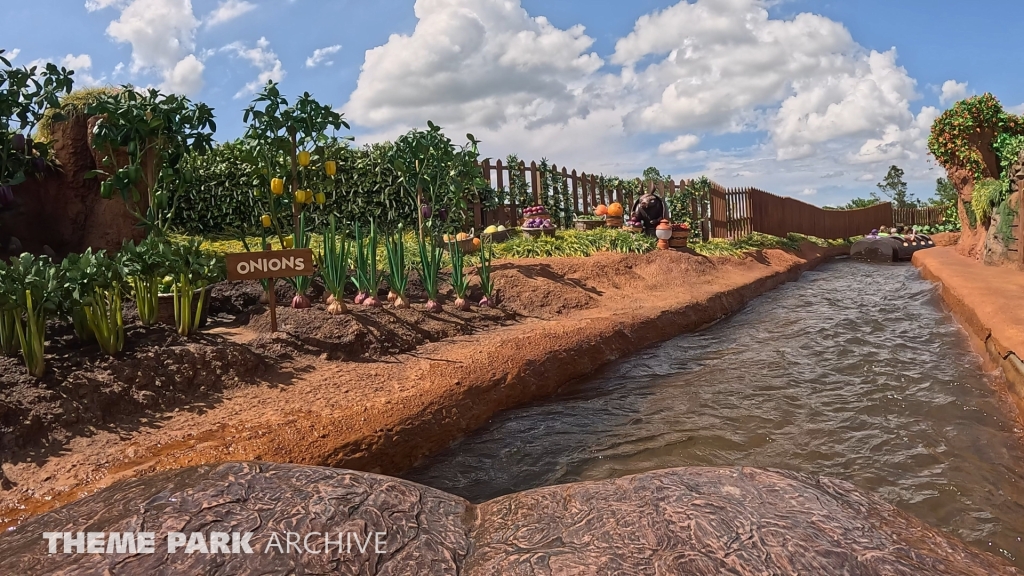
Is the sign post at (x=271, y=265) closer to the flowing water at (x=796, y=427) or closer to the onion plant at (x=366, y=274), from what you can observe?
the onion plant at (x=366, y=274)

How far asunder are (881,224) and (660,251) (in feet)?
61.8

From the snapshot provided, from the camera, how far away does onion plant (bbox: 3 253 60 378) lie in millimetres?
3039

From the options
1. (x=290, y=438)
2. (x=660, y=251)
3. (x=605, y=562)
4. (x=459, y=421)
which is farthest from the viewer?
(x=660, y=251)

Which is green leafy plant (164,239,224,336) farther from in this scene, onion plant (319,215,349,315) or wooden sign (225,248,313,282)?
onion plant (319,215,349,315)

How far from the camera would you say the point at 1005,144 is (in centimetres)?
1195

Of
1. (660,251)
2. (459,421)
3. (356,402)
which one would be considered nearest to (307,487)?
(356,402)

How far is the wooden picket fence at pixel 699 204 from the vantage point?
38.7 feet

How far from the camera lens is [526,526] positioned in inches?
76.9

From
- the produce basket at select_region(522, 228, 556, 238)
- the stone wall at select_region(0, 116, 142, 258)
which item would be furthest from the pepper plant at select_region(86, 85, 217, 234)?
the produce basket at select_region(522, 228, 556, 238)

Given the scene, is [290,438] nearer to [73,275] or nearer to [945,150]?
[73,275]

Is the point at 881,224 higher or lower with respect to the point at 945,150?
lower

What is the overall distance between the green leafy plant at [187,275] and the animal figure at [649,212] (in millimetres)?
7698

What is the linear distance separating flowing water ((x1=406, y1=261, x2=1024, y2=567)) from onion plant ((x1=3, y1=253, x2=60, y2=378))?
2.04 metres

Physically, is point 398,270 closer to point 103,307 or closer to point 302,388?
point 302,388
